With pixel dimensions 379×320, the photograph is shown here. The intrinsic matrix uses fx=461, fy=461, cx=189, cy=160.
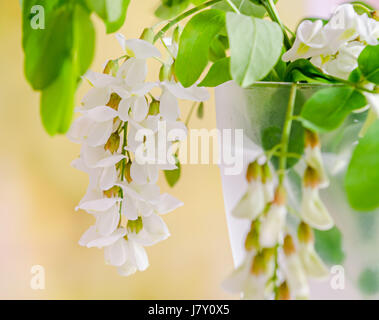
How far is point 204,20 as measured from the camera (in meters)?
0.40

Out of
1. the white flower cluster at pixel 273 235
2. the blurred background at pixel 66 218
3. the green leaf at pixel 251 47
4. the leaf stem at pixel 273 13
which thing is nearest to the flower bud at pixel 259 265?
the white flower cluster at pixel 273 235

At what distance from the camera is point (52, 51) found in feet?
0.96

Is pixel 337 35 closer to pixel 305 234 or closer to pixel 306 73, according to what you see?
pixel 306 73

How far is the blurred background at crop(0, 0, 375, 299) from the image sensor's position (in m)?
0.71

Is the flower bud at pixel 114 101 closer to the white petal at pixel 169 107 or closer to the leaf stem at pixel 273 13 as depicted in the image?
the white petal at pixel 169 107

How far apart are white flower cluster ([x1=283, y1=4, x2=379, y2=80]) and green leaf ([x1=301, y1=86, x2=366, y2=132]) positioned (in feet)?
0.19

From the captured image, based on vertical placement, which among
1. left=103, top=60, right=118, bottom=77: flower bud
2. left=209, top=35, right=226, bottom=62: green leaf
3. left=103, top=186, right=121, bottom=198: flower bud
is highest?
left=209, top=35, right=226, bottom=62: green leaf

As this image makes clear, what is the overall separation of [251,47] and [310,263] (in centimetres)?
15

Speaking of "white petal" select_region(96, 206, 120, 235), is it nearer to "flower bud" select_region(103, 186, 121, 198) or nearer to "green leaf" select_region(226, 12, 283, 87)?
"flower bud" select_region(103, 186, 121, 198)

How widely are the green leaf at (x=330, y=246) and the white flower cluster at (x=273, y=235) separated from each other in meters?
0.08

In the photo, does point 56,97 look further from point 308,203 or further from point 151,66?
point 151,66

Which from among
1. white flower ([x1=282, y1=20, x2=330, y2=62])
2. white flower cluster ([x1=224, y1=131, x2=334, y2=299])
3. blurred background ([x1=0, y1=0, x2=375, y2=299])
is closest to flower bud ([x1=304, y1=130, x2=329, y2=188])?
white flower cluster ([x1=224, y1=131, x2=334, y2=299])
